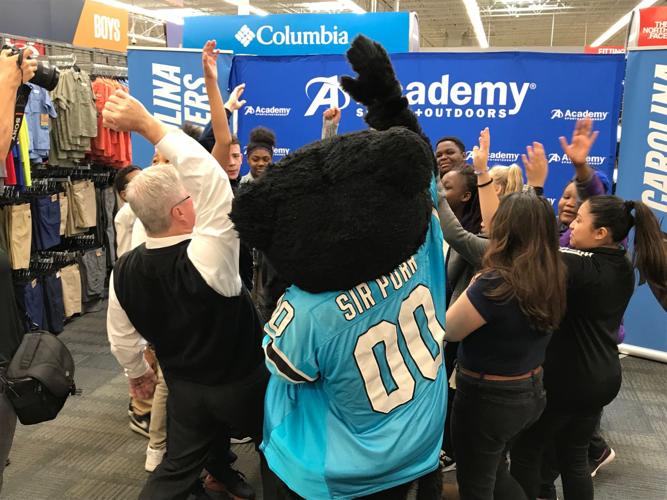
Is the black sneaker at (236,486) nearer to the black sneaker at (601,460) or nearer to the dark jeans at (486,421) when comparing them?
the dark jeans at (486,421)

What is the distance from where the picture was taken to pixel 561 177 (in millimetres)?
4082

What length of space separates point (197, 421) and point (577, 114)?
11.6 ft

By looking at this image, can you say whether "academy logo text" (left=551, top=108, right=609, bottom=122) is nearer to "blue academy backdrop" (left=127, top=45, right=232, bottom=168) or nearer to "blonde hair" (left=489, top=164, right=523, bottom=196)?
"blonde hair" (left=489, top=164, right=523, bottom=196)

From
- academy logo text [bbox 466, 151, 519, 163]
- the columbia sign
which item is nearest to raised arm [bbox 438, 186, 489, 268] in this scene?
academy logo text [bbox 466, 151, 519, 163]

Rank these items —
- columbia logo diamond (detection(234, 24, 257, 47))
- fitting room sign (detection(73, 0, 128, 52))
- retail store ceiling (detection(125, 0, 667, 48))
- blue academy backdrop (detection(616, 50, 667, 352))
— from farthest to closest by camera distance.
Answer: retail store ceiling (detection(125, 0, 667, 48)), fitting room sign (detection(73, 0, 128, 52)), columbia logo diamond (detection(234, 24, 257, 47)), blue academy backdrop (detection(616, 50, 667, 352))

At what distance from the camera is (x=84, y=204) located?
4840 millimetres

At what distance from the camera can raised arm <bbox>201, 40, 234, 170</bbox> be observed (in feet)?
6.01

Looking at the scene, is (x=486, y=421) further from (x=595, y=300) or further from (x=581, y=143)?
(x=581, y=143)

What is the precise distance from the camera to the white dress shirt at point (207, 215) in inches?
57.4

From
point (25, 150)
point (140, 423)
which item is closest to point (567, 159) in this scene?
point (140, 423)

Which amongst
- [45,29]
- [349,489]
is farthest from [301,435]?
[45,29]

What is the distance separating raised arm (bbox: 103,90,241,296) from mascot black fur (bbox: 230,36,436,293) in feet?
→ 1.22

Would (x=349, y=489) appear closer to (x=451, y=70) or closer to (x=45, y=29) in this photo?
(x=451, y=70)

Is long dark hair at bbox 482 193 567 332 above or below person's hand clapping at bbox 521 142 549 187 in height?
below
